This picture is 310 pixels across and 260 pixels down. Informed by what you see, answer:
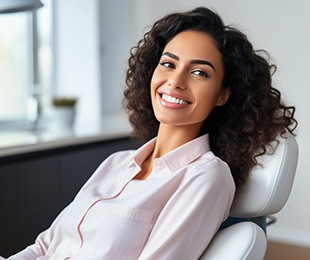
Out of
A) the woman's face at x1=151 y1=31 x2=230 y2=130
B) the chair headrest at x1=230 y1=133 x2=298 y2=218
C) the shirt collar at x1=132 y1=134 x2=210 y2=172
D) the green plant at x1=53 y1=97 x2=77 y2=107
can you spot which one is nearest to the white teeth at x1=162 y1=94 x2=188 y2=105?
the woman's face at x1=151 y1=31 x2=230 y2=130

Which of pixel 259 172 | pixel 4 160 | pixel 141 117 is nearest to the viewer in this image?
pixel 259 172

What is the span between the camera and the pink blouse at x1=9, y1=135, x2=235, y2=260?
1.13 meters

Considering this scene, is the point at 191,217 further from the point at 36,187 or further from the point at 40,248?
the point at 36,187

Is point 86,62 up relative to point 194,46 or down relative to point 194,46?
down

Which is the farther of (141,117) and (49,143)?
(49,143)

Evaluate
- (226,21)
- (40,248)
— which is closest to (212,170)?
(40,248)

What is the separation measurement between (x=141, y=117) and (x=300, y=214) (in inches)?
39.3

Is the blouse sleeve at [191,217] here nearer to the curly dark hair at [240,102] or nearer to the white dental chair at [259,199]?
the white dental chair at [259,199]

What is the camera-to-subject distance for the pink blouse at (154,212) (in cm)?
113

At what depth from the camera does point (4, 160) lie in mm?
1779

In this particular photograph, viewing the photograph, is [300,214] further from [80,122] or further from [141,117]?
[80,122]

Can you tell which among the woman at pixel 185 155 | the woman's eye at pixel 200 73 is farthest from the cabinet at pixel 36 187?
the woman's eye at pixel 200 73

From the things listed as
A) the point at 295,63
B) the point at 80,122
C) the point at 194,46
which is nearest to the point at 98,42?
the point at 80,122

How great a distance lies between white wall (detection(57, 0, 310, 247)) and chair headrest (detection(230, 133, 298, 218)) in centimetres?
94
